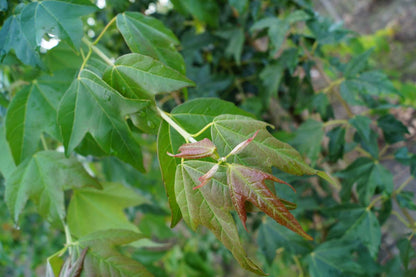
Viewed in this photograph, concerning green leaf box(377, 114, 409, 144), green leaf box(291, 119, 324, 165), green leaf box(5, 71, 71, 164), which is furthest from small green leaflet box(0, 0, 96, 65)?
green leaf box(377, 114, 409, 144)

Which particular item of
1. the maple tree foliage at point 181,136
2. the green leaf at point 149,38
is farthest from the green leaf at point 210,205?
the green leaf at point 149,38

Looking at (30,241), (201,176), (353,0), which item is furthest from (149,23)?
(353,0)

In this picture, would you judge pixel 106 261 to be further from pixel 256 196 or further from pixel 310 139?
pixel 310 139

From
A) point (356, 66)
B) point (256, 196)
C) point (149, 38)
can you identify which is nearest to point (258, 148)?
point (256, 196)

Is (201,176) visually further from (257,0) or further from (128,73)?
(257,0)

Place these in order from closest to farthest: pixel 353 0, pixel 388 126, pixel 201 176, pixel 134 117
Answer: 1. pixel 201 176
2. pixel 134 117
3. pixel 388 126
4. pixel 353 0

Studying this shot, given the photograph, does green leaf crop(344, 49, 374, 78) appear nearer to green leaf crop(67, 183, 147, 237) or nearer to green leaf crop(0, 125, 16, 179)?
green leaf crop(67, 183, 147, 237)
